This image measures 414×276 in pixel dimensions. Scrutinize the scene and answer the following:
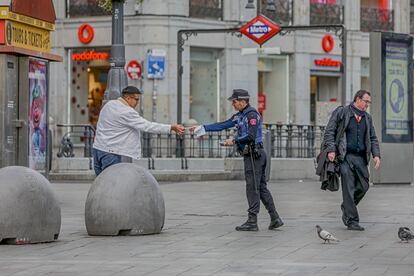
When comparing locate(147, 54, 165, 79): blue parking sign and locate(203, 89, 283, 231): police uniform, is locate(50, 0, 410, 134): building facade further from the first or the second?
locate(203, 89, 283, 231): police uniform

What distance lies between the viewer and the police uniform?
1544 cm

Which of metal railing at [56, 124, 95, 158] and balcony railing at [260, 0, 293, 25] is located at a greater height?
balcony railing at [260, 0, 293, 25]

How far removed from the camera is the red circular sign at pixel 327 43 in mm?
46438

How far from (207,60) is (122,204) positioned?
97.1 ft

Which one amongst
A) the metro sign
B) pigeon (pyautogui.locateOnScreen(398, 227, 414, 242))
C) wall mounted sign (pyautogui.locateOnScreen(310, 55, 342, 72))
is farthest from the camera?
wall mounted sign (pyautogui.locateOnScreen(310, 55, 342, 72))

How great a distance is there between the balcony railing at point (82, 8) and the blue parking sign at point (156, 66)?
2721 millimetres

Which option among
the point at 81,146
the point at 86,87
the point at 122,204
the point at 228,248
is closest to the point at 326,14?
the point at 86,87

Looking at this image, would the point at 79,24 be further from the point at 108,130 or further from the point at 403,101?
the point at 108,130

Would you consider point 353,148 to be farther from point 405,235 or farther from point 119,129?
point 119,129

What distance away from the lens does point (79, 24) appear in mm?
43125

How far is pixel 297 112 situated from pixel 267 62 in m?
2.18

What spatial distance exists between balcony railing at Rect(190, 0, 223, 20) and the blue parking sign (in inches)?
101

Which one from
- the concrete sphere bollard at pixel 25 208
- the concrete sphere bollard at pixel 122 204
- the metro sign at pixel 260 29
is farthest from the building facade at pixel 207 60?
the concrete sphere bollard at pixel 25 208

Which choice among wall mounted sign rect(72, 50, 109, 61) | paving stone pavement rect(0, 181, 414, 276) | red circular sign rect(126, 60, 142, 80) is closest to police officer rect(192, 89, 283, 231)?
paving stone pavement rect(0, 181, 414, 276)
